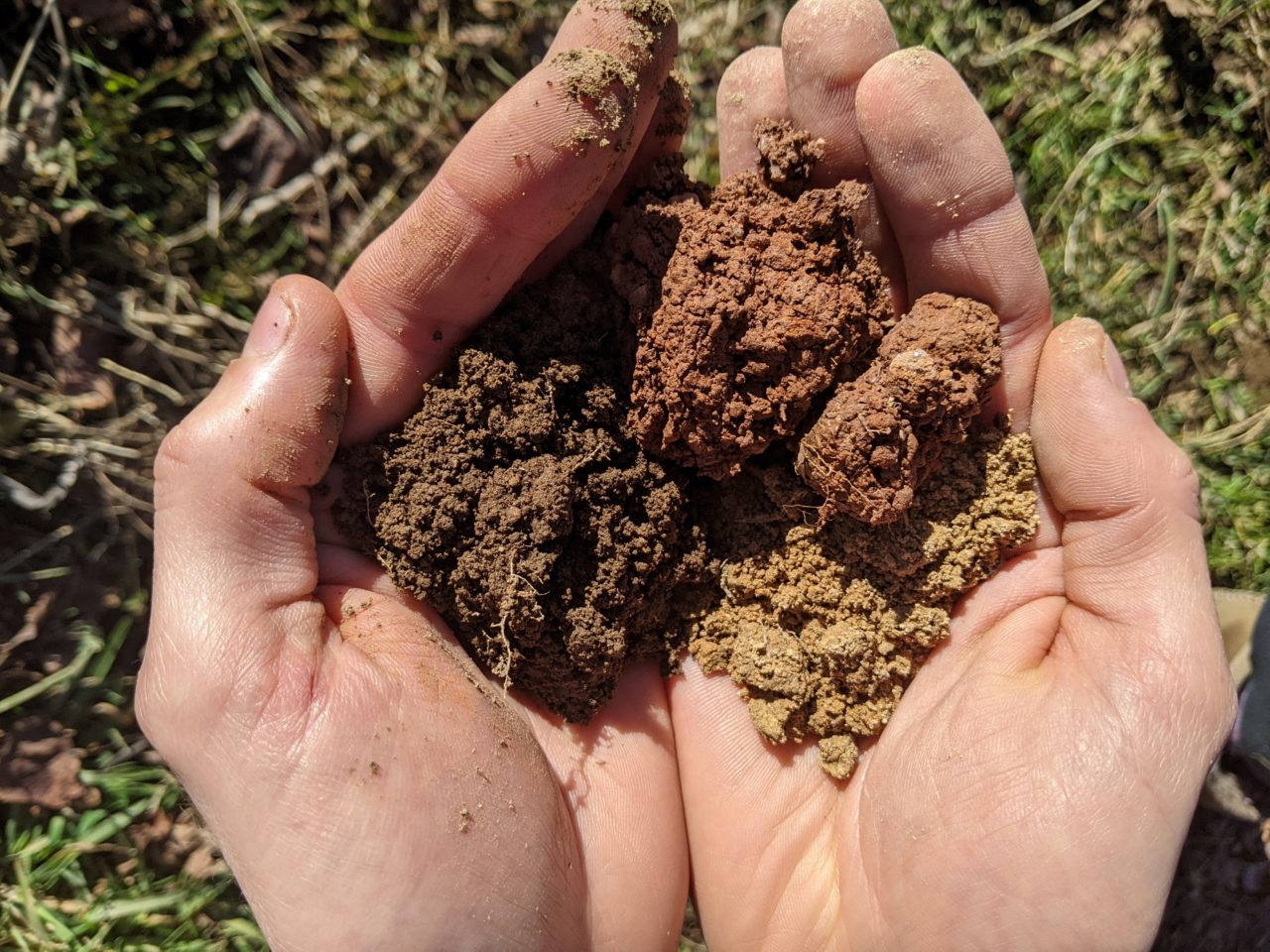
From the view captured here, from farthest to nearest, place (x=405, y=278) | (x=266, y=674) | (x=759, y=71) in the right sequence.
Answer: (x=759, y=71) → (x=405, y=278) → (x=266, y=674)

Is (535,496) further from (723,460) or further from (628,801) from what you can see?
(628,801)

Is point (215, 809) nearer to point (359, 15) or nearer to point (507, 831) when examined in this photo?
point (507, 831)

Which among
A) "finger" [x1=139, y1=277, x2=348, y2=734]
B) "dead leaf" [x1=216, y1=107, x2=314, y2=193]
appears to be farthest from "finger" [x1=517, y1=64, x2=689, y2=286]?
"dead leaf" [x1=216, y1=107, x2=314, y2=193]

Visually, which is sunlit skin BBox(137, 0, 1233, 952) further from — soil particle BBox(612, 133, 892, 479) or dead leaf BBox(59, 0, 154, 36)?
dead leaf BBox(59, 0, 154, 36)

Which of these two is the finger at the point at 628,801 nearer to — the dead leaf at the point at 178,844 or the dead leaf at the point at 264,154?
the dead leaf at the point at 178,844

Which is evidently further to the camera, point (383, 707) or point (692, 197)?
point (692, 197)

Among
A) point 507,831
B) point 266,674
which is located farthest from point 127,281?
point 507,831

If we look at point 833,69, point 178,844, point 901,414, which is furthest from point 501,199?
point 178,844

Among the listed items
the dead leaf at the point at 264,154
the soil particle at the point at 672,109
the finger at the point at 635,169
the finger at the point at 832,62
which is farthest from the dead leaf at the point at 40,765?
the finger at the point at 832,62
